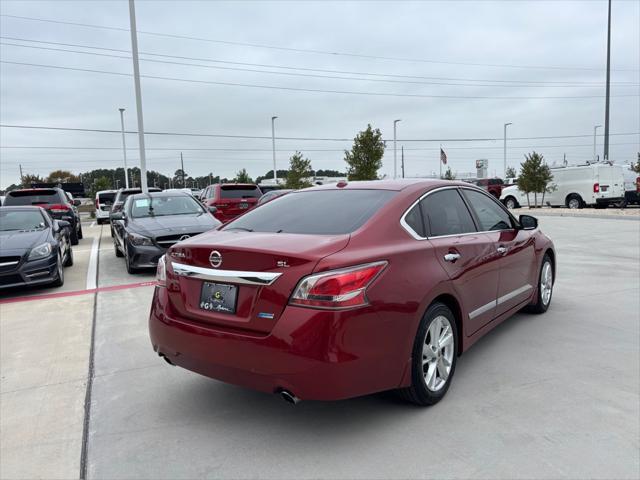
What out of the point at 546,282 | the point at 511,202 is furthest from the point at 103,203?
the point at 546,282

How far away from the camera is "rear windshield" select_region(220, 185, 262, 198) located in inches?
618

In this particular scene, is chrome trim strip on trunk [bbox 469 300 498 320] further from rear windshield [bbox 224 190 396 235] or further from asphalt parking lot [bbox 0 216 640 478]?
rear windshield [bbox 224 190 396 235]

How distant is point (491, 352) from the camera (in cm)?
446

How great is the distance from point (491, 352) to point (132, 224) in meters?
6.91

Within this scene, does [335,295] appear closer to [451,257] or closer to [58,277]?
[451,257]

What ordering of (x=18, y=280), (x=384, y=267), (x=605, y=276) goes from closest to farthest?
1. (x=384, y=267)
2. (x=18, y=280)
3. (x=605, y=276)

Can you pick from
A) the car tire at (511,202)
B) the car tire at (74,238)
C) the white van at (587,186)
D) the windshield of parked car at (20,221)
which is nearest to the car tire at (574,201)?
the white van at (587,186)

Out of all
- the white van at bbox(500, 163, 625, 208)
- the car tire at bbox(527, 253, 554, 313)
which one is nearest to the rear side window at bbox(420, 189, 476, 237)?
the car tire at bbox(527, 253, 554, 313)

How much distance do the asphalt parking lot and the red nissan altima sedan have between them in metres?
0.36

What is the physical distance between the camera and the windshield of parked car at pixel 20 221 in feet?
27.7

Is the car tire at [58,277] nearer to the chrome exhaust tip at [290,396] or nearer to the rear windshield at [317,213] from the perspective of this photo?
the rear windshield at [317,213]

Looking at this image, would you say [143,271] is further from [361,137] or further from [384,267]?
[361,137]

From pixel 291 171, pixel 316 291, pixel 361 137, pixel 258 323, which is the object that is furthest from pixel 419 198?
pixel 291 171

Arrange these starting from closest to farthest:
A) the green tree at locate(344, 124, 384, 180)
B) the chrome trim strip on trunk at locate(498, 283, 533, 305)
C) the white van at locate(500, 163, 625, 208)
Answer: the chrome trim strip on trunk at locate(498, 283, 533, 305) < the white van at locate(500, 163, 625, 208) < the green tree at locate(344, 124, 384, 180)
